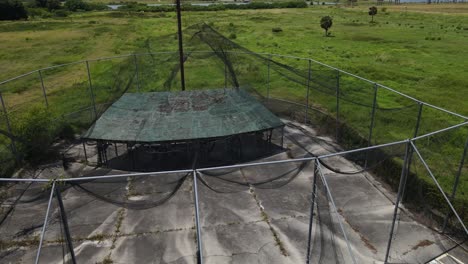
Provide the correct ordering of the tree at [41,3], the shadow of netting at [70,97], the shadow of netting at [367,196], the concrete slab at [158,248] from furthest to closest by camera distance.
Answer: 1. the tree at [41,3]
2. the shadow of netting at [70,97]
3. the shadow of netting at [367,196]
4. the concrete slab at [158,248]

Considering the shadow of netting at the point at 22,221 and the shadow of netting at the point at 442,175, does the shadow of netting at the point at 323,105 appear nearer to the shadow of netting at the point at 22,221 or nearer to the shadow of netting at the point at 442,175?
the shadow of netting at the point at 442,175

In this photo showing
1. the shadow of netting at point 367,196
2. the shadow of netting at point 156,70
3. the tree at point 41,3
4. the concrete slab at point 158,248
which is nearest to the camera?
the concrete slab at point 158,248

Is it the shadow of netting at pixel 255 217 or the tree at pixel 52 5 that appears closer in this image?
the shadow of netting at pixel 255 217

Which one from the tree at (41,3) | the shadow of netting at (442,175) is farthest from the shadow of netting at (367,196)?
the tree at (41,3)

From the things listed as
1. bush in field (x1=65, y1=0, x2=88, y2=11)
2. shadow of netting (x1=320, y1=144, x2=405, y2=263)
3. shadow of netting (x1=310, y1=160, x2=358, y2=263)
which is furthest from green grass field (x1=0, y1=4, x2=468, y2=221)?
bush in field (x1=65, y1=0, x2=88, y2=11)

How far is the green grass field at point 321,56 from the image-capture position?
1755cm

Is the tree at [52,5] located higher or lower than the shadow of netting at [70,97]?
higher

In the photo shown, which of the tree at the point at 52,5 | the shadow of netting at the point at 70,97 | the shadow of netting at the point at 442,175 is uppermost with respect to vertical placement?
the tree at the point at 52,5

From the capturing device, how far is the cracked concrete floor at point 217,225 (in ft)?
28.4

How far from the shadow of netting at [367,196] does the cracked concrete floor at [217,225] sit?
33 millimetres

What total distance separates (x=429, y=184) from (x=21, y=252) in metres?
11.9

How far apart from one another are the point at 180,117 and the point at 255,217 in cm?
578

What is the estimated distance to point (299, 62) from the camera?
2984 centimetres

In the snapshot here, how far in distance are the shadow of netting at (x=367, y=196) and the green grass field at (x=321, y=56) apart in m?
1.89
